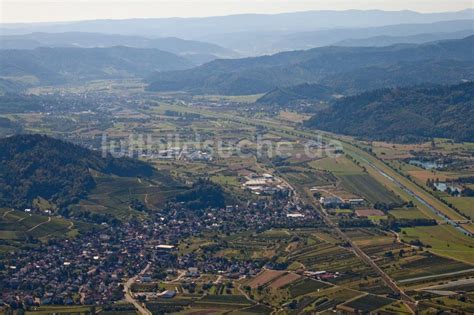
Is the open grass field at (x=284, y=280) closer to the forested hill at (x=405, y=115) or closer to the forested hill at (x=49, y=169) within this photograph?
the forested hill at (x=49, y=169)

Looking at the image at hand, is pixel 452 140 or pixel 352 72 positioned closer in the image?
pixel 452 140

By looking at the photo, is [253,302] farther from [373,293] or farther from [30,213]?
[30,213]

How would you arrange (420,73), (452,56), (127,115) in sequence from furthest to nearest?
Result: 1. (452,56)
2. (420,73)
3. (127,115)

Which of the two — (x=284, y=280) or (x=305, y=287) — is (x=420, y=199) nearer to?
(x=284, y=280)

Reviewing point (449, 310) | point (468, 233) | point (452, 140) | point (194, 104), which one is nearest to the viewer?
point (449, 310)

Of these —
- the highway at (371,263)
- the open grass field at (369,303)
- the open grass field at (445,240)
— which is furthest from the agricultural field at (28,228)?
the open grass field at (445,240)

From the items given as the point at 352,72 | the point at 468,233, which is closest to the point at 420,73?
the point at 352,72
